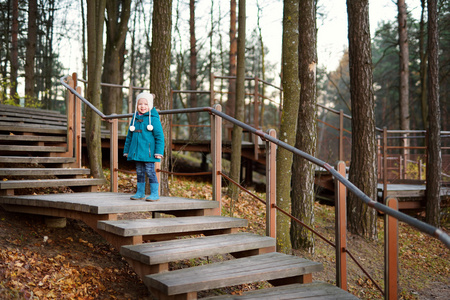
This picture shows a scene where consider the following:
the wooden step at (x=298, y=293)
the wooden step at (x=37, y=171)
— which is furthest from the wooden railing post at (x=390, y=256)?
the wooden step at (x=37, y=171)

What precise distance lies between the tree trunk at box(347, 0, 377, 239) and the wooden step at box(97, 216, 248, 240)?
16.2 feet

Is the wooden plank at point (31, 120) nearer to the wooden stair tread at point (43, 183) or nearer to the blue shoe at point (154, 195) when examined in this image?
the wooden stair tread at point (43, 183)

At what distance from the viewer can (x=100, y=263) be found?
17.5ft

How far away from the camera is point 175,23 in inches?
869

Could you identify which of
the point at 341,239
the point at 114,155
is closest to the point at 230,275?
the point at 341,239

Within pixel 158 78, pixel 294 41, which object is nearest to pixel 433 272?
pixel 294 41

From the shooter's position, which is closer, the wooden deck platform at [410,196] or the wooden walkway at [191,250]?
the wooden walkway at [191,250]

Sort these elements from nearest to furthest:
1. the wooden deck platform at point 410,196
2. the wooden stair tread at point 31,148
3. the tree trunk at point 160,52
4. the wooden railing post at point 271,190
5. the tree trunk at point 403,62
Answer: the wooden railing post at point 271,190 < the wooden stair tread at point 31,148 < the tree trunk at point 160,52 < the wooden deck platform at point 410,196 < the tree trunk at point 403,62

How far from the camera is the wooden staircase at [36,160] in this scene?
621cm

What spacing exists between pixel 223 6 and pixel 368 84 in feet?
46.8

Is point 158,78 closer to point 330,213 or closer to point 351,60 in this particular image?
point 351,60

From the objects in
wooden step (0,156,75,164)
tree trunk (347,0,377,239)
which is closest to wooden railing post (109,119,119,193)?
wooden step (0,156,75,164)

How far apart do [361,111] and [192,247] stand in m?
6.34

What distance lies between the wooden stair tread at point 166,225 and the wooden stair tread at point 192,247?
0.41ft
